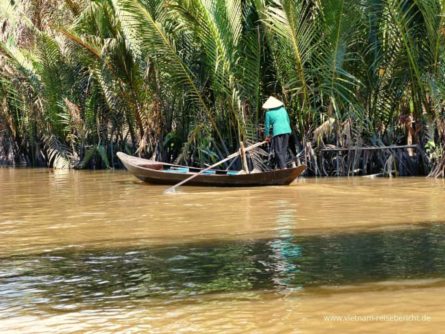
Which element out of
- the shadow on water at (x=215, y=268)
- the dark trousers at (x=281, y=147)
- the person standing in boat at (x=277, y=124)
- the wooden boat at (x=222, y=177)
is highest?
the person standing in boat at (x=277, y=124)

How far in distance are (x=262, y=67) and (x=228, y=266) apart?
10.6 meters

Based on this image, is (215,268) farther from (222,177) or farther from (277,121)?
(277,121)

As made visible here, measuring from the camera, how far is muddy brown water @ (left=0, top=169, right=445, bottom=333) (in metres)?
4.23

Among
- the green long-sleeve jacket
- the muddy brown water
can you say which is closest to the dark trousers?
the green long-sleeve jacket

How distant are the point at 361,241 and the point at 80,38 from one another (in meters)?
13.1

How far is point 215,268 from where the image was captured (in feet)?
18.5

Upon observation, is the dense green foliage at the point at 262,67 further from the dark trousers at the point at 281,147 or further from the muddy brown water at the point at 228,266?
the muddy brown water at the point at 228,266

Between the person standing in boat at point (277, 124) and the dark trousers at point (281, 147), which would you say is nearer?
the person standing in boat at point (277, 124)

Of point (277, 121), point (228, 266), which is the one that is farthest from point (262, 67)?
point (228, 266)

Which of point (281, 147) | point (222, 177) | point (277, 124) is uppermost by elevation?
point (277, 124)

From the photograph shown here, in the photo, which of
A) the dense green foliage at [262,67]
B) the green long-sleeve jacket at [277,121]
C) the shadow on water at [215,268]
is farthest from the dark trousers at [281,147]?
the shadow on water at [215,268]

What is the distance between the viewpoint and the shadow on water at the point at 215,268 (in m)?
4.95

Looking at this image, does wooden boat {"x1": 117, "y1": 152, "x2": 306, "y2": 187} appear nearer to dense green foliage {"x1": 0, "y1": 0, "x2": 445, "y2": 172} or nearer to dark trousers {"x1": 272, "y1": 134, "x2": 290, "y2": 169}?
dark trousers {"x1": 272, "y1": 134, "x2": 290, "y2": 169}

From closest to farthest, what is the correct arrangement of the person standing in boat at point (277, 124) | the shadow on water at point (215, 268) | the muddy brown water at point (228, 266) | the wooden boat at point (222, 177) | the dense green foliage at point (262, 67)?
the muddy brown water at point (228, 266)
the shadow on water at point (215, 268)
the wooden boat at point (222, 177)
the person standing in boat at point (277, 124)
the dense green foliage at point (262, 67)
